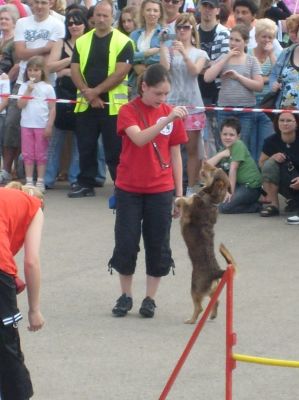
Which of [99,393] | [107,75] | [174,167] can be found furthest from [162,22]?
[99,393]

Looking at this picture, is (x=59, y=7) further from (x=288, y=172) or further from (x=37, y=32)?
(x=288, y=172)

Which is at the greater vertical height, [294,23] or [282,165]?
[294,23]

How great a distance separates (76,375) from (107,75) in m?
5.25

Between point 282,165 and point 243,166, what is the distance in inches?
15.3

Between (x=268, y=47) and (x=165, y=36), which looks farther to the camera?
(x=268, y=47)

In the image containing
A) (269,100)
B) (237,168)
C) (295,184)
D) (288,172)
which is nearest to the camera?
(295,184)

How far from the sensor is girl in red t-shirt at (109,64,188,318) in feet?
22.9

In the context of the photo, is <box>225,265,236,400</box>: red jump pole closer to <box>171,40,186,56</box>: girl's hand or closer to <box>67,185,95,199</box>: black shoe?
<box>171,40,186,56</box>: girl's hand

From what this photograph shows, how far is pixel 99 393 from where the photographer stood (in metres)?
5.92

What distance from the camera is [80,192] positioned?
37.4 ft

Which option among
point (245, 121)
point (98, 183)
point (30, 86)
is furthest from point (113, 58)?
point (98, 183)

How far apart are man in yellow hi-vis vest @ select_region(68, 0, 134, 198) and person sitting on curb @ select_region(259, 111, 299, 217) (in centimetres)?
155

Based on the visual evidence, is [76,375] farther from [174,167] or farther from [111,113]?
[111,113]

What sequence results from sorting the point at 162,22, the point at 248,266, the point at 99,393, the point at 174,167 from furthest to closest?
1. the point at 162,22
2. the point at 248,266
3. the point at 174,167
4. the point at 99,393
